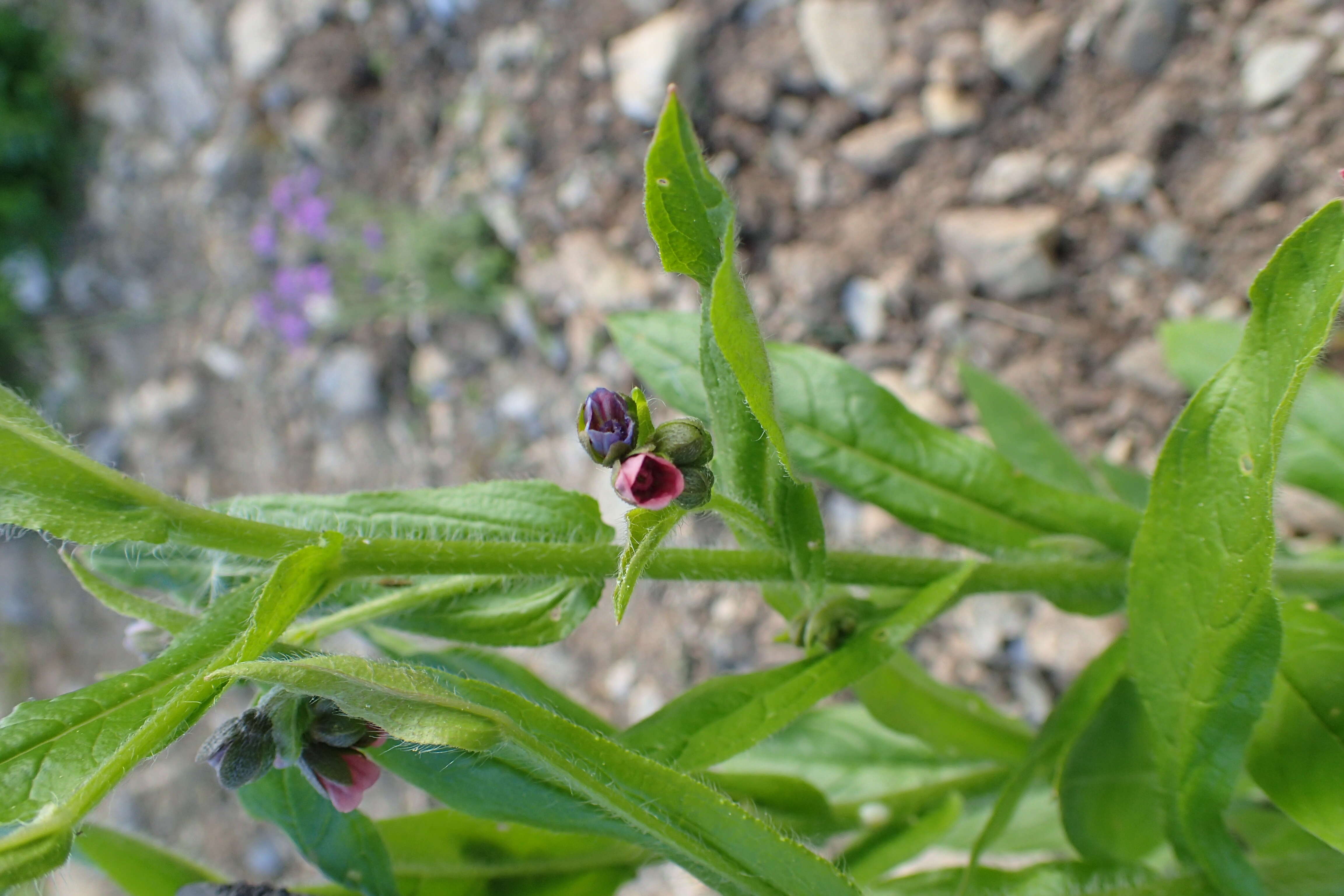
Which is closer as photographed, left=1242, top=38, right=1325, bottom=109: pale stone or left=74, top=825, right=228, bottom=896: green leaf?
left=74, top=825, right=228, bottom=896: green leaf

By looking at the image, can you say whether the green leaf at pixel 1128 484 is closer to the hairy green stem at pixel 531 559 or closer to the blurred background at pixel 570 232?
the blurred background at pixel 570 232

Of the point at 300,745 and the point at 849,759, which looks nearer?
the point at 300,745

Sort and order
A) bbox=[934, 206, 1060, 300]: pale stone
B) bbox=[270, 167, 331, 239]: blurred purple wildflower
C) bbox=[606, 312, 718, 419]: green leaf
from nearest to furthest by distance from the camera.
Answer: bbox=[606, 312, 718, 419]: green leaf → bbox=[934, 206, 1060, 300]: pale stone → bbox=[270, 167, 331, 239]: blurred purple wildflower

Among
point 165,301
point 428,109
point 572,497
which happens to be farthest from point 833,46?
point 165,301

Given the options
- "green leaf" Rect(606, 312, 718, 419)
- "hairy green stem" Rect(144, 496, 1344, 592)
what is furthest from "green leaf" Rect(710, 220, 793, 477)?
"green leaf" Rect(606, 312, 718, 419)

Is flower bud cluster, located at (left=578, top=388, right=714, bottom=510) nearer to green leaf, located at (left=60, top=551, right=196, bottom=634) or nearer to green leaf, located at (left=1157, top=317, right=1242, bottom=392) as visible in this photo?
green leaf, located at (left=60, top=551, right=196, bottom=634)

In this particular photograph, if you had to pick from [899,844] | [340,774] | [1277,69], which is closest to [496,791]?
[340,774]

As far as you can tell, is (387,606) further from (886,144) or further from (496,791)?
(886,144)
